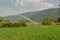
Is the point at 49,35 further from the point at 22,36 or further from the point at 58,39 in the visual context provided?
the point at 22,36

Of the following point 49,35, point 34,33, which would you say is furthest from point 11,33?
point 49,35

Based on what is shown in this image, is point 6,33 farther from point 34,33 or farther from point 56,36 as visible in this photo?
point 56,36

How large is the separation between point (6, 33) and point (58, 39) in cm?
469

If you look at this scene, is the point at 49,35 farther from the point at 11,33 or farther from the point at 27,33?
the point at 11,33

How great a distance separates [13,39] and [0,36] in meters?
1.17

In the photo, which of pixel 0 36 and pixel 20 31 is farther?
pixel 20 31

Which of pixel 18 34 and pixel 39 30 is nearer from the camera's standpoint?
pixel 18 34

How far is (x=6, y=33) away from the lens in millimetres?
17375

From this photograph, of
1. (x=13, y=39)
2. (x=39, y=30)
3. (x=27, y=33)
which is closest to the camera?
(x=13, y=39)

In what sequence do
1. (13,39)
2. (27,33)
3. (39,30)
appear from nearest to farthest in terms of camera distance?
(13,39)
(27,33)
(39,30)

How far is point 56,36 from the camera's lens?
17859mm

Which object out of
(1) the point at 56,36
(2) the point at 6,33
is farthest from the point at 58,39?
(2) the point at 6,33

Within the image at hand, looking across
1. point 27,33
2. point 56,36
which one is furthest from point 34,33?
point 56,36

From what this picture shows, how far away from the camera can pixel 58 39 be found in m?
17.4
